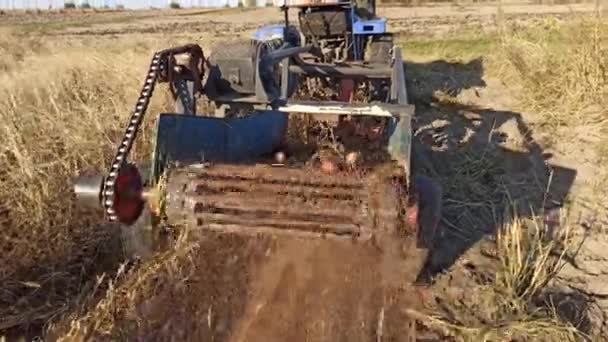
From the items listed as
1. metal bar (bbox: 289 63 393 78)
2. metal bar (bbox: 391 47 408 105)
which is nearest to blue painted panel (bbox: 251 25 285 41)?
metal bar (bbox: 289 63 393 78)

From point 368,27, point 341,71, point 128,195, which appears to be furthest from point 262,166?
point 368,27

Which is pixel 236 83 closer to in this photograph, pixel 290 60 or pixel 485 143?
pixel 290 60

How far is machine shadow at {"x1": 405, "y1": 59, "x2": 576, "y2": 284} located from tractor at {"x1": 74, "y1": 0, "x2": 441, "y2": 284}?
69 cm

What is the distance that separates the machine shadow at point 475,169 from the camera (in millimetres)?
4984

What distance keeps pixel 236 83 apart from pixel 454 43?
8.32m

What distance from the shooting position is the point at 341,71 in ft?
19.9

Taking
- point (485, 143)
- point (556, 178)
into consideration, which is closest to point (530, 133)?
point (485, 143)

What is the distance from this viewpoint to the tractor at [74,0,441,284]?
3236mm

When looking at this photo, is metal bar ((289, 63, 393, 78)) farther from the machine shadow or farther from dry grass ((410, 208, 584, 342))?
dry grass ((410, 208, 584, 342))

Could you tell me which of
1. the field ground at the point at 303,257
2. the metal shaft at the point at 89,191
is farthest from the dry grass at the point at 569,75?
the metal shaft at the point at 89,191

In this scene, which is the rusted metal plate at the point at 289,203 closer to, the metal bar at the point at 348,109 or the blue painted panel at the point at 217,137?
the blue painted panel at the point at 217,137

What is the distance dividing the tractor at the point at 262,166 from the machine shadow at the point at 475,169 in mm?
691

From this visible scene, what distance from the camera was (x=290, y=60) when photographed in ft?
19.6

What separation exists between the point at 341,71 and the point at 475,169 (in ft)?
4.90
